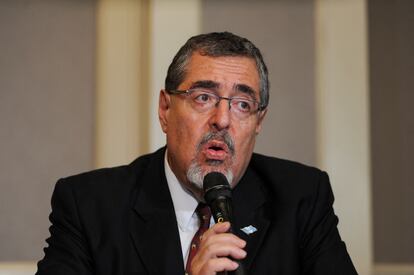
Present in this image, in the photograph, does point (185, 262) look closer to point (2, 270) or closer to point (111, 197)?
point (111, 197)

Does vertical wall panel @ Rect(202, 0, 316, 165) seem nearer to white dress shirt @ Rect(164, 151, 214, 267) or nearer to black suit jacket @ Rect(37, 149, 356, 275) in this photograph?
black suit jacket @ Rect(37, 149, 356, 275)

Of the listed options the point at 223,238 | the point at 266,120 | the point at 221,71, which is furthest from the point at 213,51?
the point at 266,120

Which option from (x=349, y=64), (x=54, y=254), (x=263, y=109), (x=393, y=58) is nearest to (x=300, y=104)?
(x=349, y=64)

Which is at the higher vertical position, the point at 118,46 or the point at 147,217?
the point at 118,46

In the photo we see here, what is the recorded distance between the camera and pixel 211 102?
2408 millimetres

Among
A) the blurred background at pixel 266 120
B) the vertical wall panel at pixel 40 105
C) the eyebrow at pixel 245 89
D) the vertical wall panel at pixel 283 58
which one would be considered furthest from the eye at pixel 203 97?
the vertical wall panel at pixel 40 105

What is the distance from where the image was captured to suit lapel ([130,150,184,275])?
234cm

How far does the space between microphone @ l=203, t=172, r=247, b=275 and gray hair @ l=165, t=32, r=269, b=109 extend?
25.0 inches

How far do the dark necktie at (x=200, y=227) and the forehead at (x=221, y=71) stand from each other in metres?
0.49

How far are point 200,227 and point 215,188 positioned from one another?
56 centimetres

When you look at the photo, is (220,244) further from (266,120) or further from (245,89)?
(266,120)

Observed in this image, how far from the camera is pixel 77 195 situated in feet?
8.33

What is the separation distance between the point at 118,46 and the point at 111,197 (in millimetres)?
1327

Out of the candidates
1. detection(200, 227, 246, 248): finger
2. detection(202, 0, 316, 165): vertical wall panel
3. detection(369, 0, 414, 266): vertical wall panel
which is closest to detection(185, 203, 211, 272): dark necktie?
detection(200, 227, 246, 248): finger
